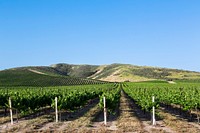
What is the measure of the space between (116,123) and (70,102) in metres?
6.51

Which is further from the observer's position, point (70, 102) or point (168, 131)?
point (70, 102)

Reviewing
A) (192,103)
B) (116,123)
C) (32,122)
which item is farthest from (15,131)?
(192,103)

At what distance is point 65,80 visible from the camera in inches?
6048

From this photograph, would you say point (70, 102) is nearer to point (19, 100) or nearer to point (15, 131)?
point (19, 100)

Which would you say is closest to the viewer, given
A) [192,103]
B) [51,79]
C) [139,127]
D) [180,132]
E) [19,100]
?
[180,132]

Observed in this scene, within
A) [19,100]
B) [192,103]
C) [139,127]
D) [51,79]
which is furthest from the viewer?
[51,79]

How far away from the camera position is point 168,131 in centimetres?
2392

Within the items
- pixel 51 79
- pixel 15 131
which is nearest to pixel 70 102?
pixel 15 131

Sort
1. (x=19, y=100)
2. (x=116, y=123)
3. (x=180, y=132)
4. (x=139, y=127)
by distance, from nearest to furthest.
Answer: (x=180, y=132)
(x=139, y=127)
(x=116, y=123)
(x=19, y=100)

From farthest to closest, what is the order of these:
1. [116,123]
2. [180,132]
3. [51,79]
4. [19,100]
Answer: [51,79] → [19,100] → [116,123] → [180,132]

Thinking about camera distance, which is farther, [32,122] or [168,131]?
[32,122]

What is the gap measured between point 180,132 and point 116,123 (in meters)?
6.51

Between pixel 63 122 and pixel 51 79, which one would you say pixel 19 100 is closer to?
pixel 63 122

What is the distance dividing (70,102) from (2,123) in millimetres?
6938
